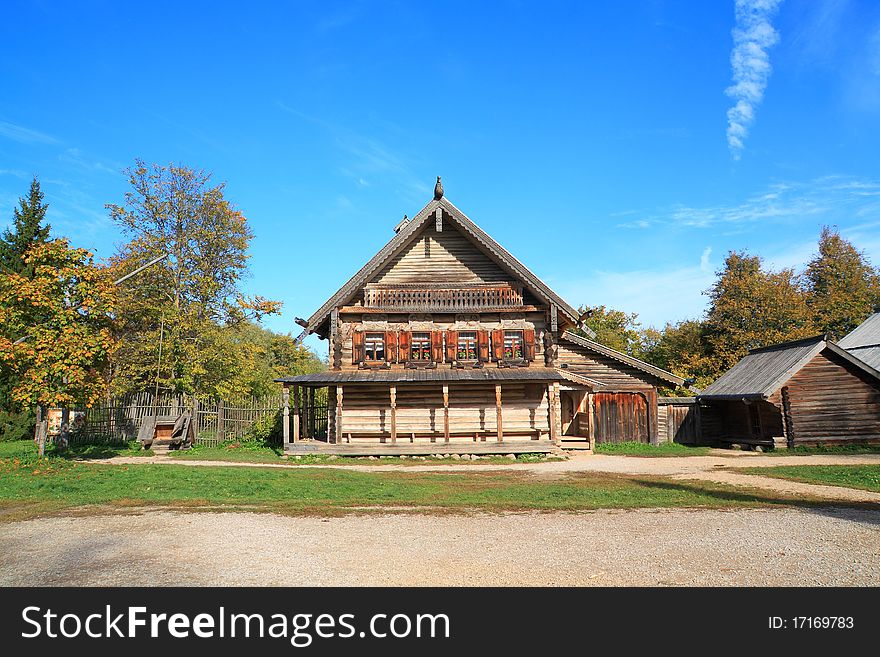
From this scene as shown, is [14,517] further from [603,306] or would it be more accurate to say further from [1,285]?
[603,306]

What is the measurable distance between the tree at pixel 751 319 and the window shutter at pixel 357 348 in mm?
33568

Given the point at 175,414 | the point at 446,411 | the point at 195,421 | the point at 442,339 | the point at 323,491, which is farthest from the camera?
the point at 175,414

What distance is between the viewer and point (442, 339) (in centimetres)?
2555

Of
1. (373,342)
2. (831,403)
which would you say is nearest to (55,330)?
(373,342)

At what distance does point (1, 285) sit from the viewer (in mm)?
19234

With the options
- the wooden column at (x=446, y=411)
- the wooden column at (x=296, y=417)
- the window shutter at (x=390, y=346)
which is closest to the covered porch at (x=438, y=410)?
the wooden column at (x=296, y=417)

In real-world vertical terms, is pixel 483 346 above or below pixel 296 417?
above

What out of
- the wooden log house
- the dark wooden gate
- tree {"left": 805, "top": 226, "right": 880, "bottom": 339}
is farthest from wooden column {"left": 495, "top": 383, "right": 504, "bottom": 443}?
tree {"left": 805, "top": 226, "right": 880, "bottom": 339}

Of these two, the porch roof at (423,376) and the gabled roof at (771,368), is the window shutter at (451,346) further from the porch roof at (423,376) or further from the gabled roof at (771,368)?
the gabled roof at (771,368)

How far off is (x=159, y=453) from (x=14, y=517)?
14.9 metres

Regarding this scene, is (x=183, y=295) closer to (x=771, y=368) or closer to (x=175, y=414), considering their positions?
(x=175, y=414)

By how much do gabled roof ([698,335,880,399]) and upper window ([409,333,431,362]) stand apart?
49.2 ft

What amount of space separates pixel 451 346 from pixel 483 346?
1.45m
